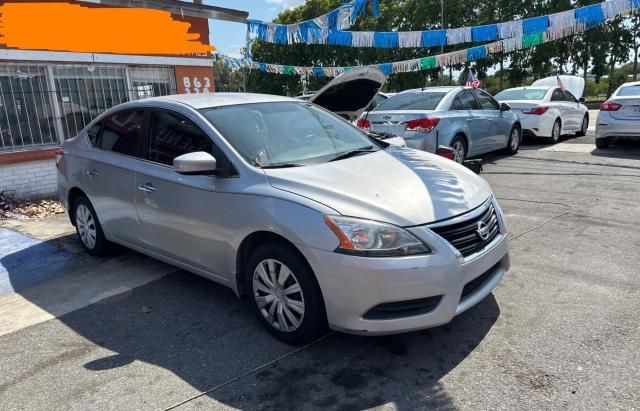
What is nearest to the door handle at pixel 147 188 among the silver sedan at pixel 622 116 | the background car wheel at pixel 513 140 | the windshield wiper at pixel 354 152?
the windshield wiper at pixel 354 152

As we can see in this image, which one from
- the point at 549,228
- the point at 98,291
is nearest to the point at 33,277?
the point at 98,291

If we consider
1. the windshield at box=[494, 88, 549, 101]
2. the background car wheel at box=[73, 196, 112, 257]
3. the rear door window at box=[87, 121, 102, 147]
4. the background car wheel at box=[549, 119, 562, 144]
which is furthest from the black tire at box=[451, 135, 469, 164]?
the background car wheel at box=[73, 196, 112, 257]

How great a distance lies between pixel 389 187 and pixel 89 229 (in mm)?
3474

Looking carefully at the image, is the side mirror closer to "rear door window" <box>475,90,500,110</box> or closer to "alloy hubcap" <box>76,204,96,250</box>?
"alloy hubcap" <box>76,204,96,250</box>

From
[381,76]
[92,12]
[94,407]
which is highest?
[92,12]

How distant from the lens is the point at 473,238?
3.07 meters

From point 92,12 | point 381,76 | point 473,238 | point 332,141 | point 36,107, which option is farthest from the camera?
point 92,12

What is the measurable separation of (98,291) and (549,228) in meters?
4.53

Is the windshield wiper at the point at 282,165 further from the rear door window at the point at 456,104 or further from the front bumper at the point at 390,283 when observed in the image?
the rear door window at the point at 456,104

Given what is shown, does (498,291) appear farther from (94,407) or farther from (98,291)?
(98,291)

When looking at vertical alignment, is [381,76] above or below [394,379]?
above

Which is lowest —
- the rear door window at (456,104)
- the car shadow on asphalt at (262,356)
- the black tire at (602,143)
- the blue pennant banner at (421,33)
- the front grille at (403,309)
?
the car shadow on asphalt at (262,356)

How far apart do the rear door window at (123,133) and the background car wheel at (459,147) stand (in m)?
5.41

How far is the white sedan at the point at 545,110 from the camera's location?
36.7 ft
